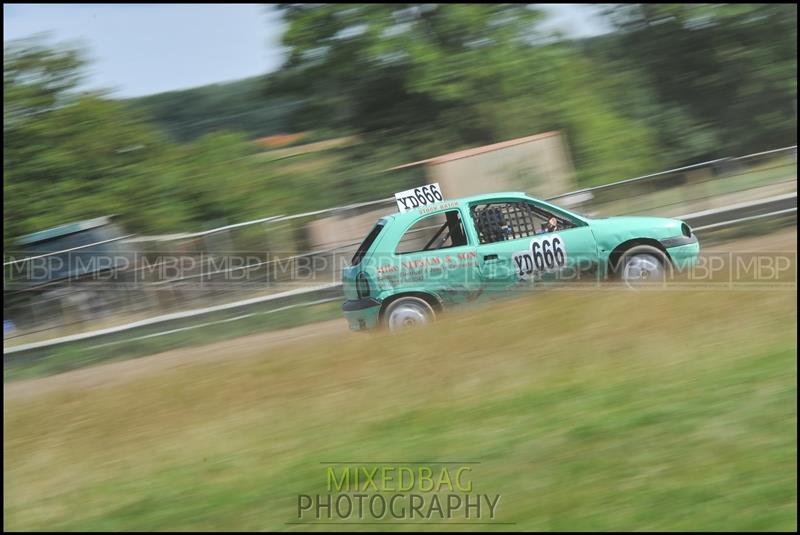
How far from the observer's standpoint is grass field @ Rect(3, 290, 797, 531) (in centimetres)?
502

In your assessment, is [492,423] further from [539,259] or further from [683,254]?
[683,254]

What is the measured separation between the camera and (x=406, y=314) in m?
8.54

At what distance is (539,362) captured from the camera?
7.14 meters

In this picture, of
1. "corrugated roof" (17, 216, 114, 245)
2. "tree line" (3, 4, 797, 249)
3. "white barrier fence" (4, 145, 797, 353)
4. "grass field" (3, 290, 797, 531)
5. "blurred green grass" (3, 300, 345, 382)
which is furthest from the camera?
"tree line" (3, 4, 797, 249)

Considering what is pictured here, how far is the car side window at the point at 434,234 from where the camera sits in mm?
8617

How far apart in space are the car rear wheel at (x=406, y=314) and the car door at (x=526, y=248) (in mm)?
709

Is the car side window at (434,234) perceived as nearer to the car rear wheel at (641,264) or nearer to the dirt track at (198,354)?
the dirt track at (198,354)

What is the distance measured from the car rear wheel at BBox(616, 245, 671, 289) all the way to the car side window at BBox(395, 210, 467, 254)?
5.50 feet

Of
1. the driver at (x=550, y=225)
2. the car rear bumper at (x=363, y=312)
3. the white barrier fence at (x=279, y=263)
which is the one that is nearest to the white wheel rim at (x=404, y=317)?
the car rear bumper at (x=363, y=312)

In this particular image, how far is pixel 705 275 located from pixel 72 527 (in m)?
6.59

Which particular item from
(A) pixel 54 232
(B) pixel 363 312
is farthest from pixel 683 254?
(A) pixel 54 232

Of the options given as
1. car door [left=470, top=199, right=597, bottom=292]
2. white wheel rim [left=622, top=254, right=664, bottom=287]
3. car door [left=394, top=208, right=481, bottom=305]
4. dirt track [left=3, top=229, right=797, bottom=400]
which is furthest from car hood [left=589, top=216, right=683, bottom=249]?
dirt track [left=3, top=229, right=797, bottom=400]

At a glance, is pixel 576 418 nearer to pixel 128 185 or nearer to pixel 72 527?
pixel 72 527

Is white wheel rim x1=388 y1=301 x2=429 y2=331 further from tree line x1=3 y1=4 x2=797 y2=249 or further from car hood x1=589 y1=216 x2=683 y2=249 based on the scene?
tree line x1=3 y1=4 x2=797 y2=249
